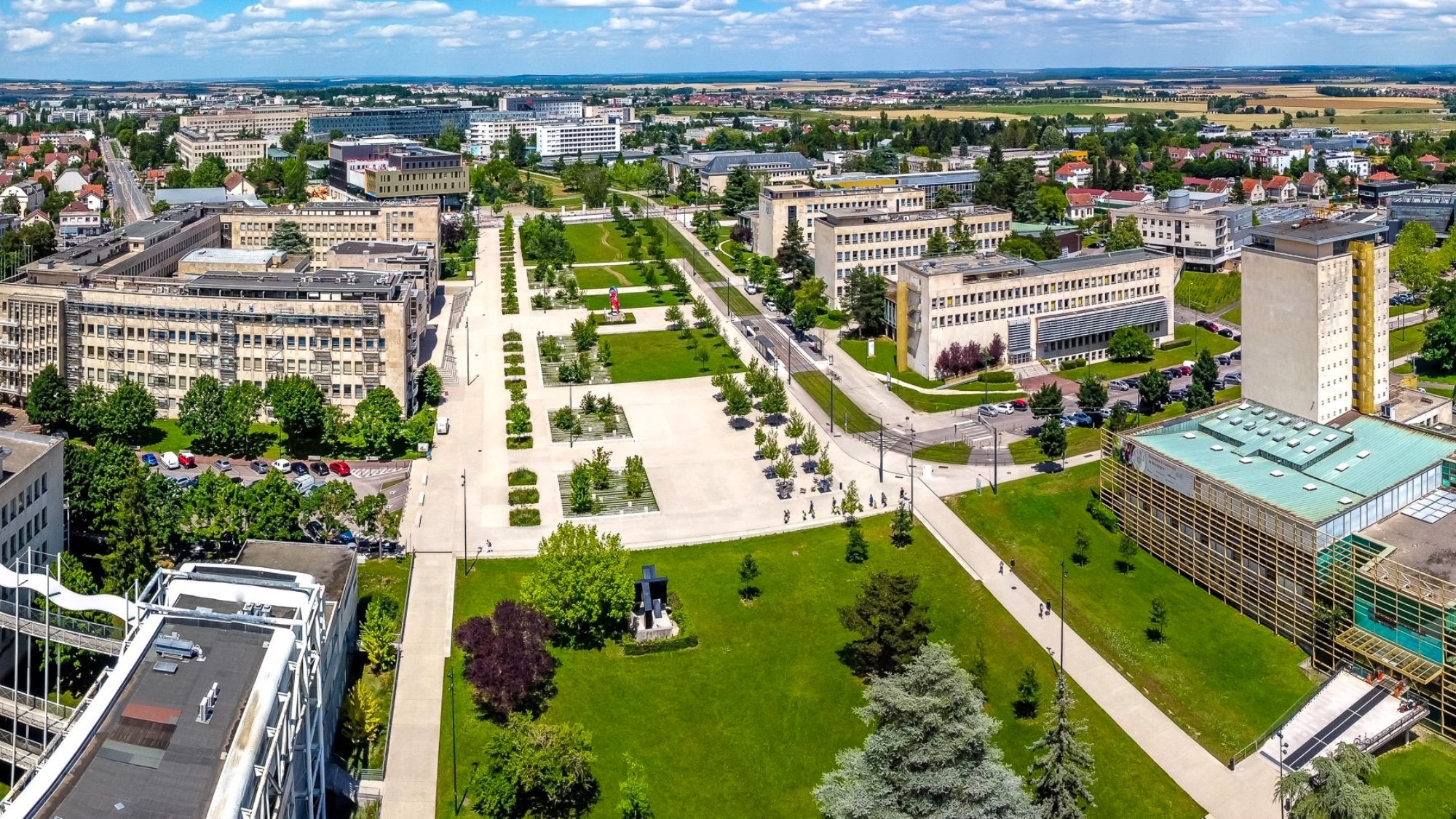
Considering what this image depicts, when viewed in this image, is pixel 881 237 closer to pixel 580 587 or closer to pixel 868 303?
pixel 868 303

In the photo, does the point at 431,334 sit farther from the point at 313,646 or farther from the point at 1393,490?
the point at 1393,490

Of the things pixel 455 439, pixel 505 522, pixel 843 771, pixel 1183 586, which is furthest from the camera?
pixel 455 439

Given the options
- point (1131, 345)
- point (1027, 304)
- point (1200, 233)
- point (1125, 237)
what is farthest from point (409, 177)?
point (1131, 345)

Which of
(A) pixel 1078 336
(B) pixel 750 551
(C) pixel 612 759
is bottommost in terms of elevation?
(C) pixel 612 759

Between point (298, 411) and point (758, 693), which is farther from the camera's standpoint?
point (298, 411)

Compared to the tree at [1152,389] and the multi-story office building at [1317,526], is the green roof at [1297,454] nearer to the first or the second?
the multi-story office building at [1317,526]

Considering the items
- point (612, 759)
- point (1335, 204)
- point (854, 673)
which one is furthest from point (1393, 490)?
point (1335, 204)
